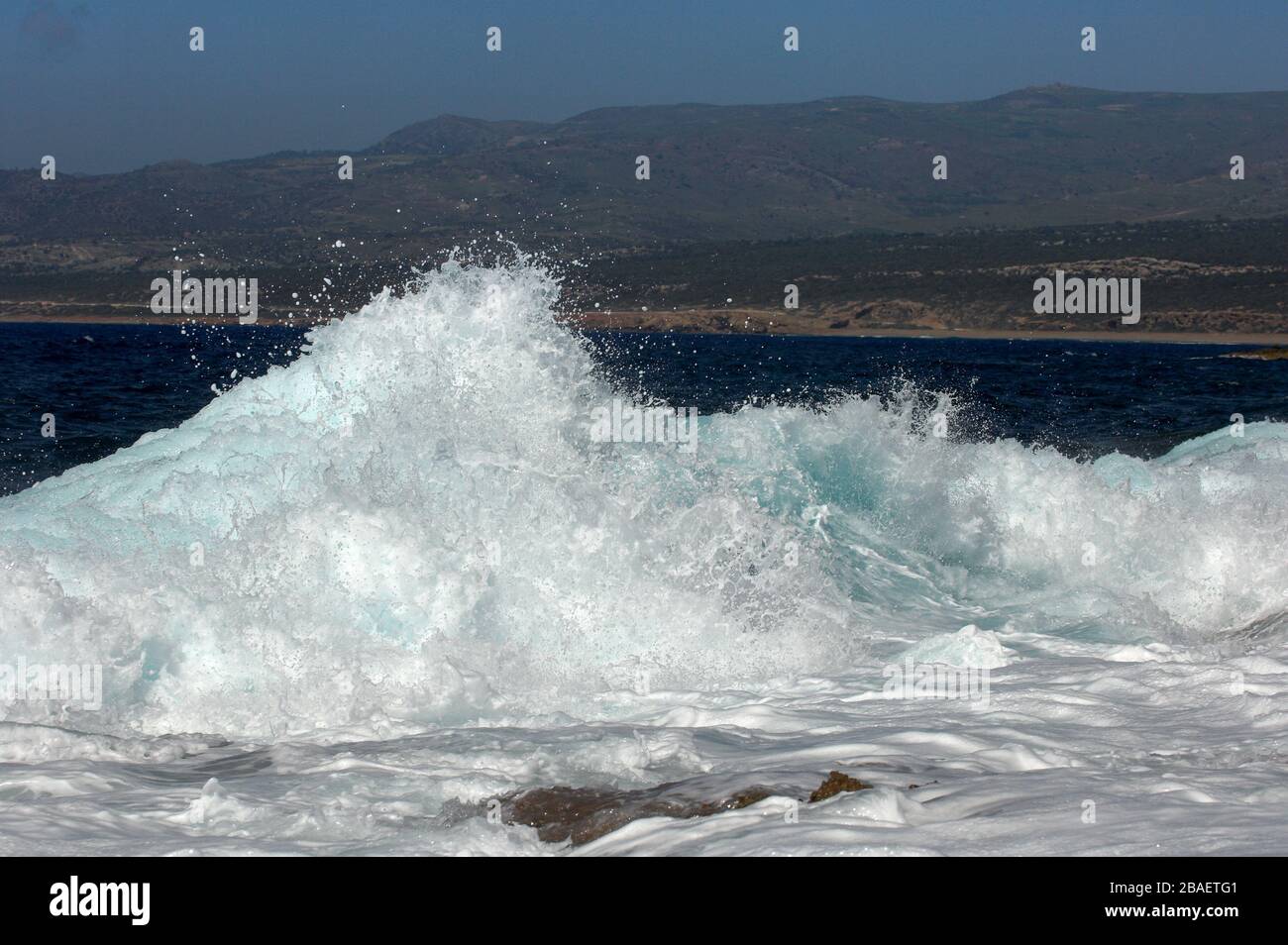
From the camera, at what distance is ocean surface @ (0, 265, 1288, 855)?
20.2ft

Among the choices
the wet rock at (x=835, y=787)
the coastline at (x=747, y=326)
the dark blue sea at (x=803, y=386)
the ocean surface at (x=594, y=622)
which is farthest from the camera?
the coastline at (x=747, y=326)

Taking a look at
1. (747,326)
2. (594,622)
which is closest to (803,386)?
(594,622)

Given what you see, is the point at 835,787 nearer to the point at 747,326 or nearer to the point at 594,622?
the point at 594,622

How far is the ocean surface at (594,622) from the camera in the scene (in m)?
6.15

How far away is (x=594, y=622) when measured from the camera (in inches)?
401

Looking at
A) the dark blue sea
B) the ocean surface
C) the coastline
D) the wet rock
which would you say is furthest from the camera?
the coastline

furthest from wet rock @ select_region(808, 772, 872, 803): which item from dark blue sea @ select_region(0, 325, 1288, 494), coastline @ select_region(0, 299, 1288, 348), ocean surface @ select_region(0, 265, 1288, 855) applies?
coastline @ select_region(0, 299, 1288, 348)

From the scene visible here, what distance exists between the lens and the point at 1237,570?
40.9 ft

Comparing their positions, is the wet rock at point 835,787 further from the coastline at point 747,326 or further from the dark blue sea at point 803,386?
the coastline at point 747,326

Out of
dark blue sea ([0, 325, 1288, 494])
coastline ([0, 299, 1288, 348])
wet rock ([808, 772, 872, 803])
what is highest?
coastline ([0, 299, 1288, 348])

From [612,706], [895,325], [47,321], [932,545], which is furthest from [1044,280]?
[612,706]

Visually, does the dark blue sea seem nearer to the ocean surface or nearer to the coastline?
the ocean surface

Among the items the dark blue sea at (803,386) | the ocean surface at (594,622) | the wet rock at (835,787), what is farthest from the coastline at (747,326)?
the wet rock at (835,787)
